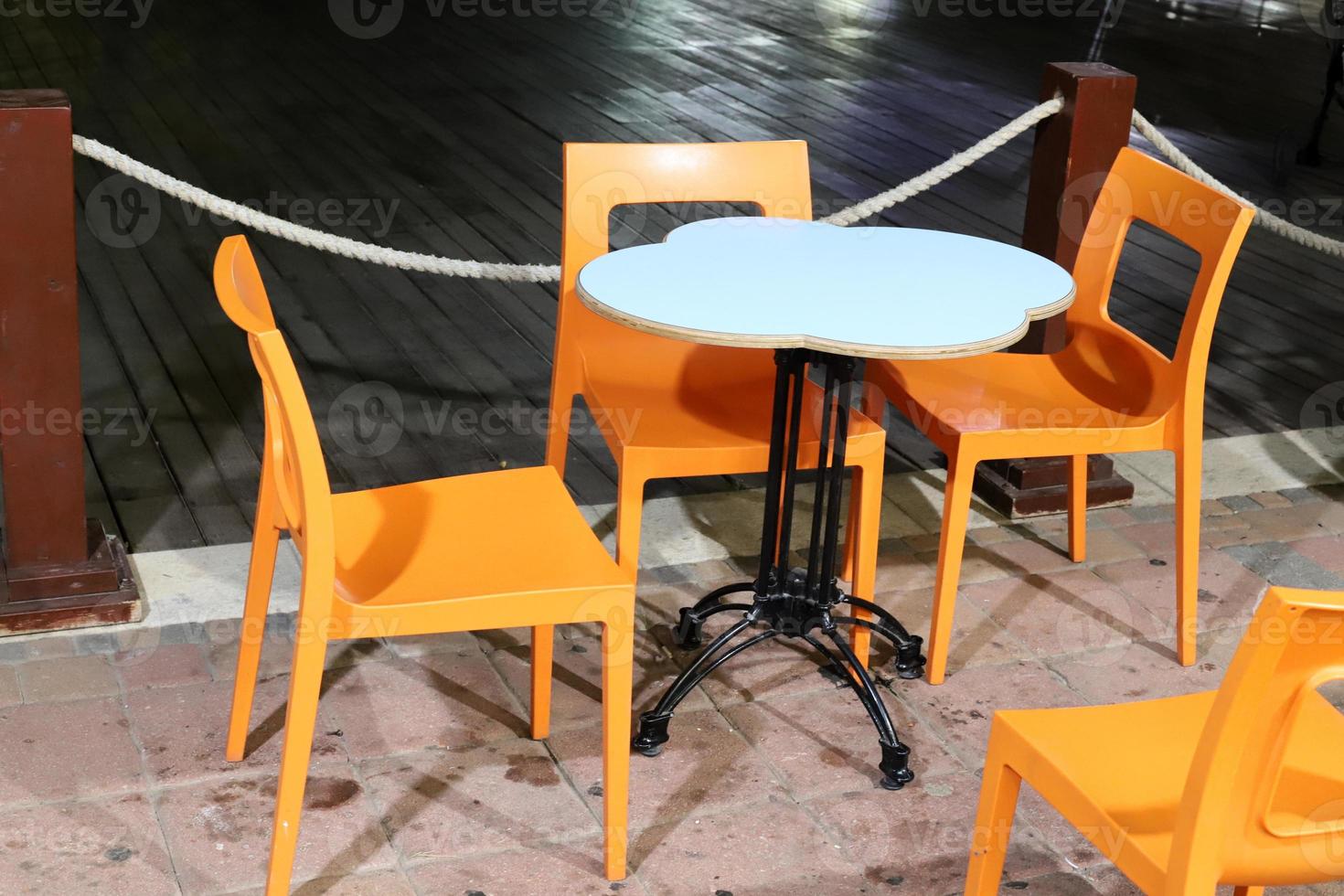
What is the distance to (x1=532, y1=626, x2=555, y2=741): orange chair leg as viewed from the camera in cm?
254

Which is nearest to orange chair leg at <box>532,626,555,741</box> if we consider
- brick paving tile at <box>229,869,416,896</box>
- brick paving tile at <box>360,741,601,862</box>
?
brick paving tile at <box>360,741,601,862</box>

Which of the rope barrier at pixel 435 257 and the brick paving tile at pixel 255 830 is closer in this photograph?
the brick paving tile at pixel 255 830

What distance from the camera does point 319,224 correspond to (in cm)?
539

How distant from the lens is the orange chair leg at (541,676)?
2.54m

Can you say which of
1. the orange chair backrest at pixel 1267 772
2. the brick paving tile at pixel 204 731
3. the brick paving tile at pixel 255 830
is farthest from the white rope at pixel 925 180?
the orange chair backrest at pixel 1267 772

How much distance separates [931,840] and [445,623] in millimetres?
842

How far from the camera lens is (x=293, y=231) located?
3.22m

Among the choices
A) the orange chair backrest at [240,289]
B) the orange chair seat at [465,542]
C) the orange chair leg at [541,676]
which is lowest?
the orange chair leg at [541,676]

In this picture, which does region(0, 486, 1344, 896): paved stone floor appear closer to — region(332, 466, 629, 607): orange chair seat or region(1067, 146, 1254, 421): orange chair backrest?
region(332, 466, 629, 607): orange chair seat

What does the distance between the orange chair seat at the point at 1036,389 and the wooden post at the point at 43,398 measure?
4.87 ft

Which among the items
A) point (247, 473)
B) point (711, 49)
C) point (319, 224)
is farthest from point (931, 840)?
point (711, 49)

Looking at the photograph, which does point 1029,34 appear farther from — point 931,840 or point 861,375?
point 931,840

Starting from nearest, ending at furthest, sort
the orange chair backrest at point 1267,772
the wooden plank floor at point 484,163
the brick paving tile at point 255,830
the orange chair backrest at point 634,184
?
the orange chair backrest at point 1267,772 → the brick paving tile at point 255,830 → the orange chair backrest at point 634,184 → the wooden plank floor at point 484,163

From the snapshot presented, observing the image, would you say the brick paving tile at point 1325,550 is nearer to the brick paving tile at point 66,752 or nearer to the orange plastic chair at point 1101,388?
the orange plastic chair at point 1101,388
